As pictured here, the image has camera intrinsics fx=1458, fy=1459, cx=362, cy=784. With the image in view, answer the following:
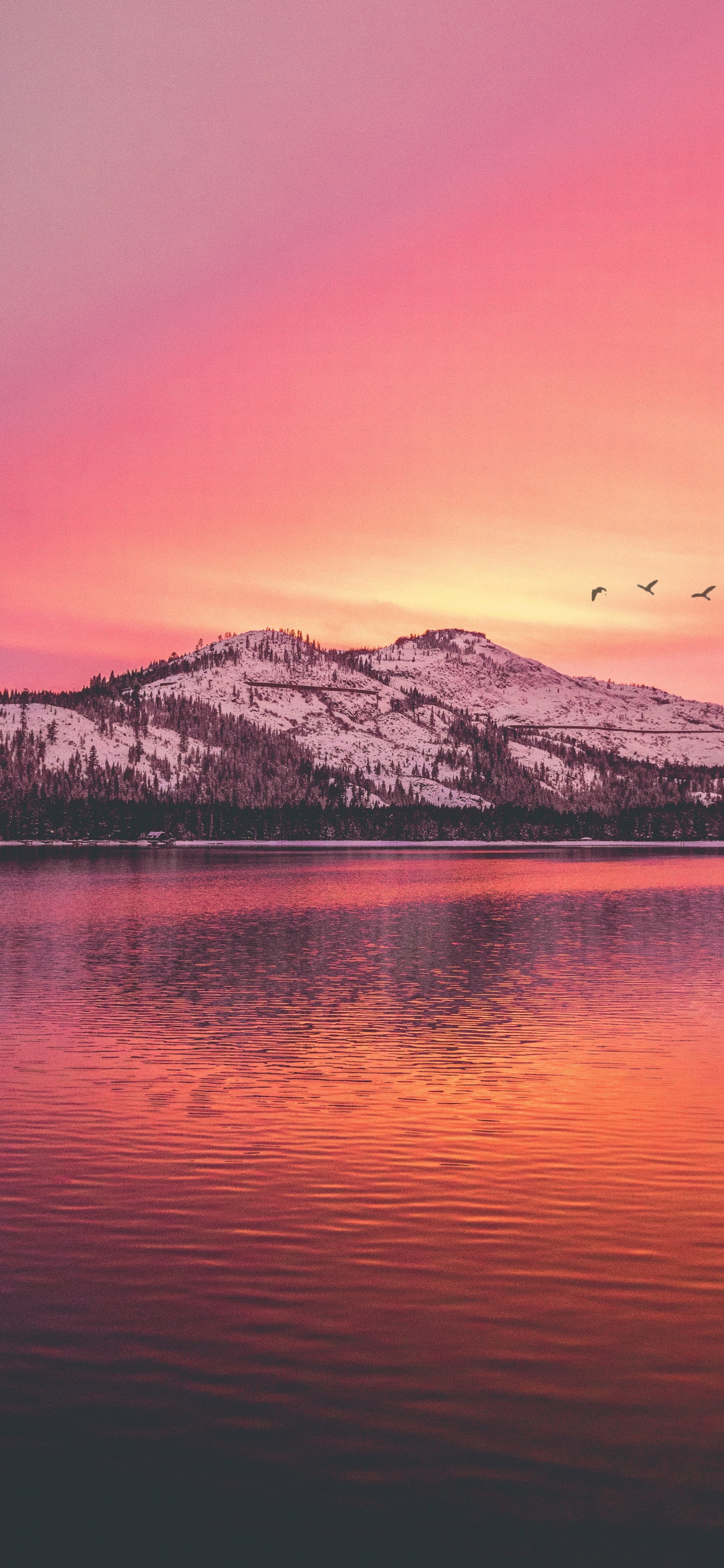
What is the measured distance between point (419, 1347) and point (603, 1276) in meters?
4.35

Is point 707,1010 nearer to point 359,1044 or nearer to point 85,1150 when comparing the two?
point 359,1044

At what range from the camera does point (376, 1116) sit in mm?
35750

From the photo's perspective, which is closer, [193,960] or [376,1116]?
[376,1116]

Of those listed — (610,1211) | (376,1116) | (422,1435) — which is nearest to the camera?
(422,1435)

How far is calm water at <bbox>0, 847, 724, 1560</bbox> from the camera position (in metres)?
15.6

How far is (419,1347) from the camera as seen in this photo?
752 inches

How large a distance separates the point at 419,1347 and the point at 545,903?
120m

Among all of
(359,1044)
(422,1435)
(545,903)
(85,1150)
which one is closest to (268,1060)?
(359,1044)

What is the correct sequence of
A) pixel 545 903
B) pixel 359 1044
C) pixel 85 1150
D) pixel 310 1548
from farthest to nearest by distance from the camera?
pixel 545 903
pixel 359 1044
pixel 85 1150
pixel 310 1548

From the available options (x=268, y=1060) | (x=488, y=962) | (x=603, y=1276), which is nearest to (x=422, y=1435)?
(x=603, y=1276)

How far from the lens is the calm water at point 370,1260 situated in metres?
15.6

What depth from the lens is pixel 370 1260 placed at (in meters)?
23.3

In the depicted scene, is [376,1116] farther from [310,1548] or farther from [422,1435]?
[310,1548]

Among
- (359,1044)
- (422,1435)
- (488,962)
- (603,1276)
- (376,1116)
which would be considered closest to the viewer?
(422,1435)
